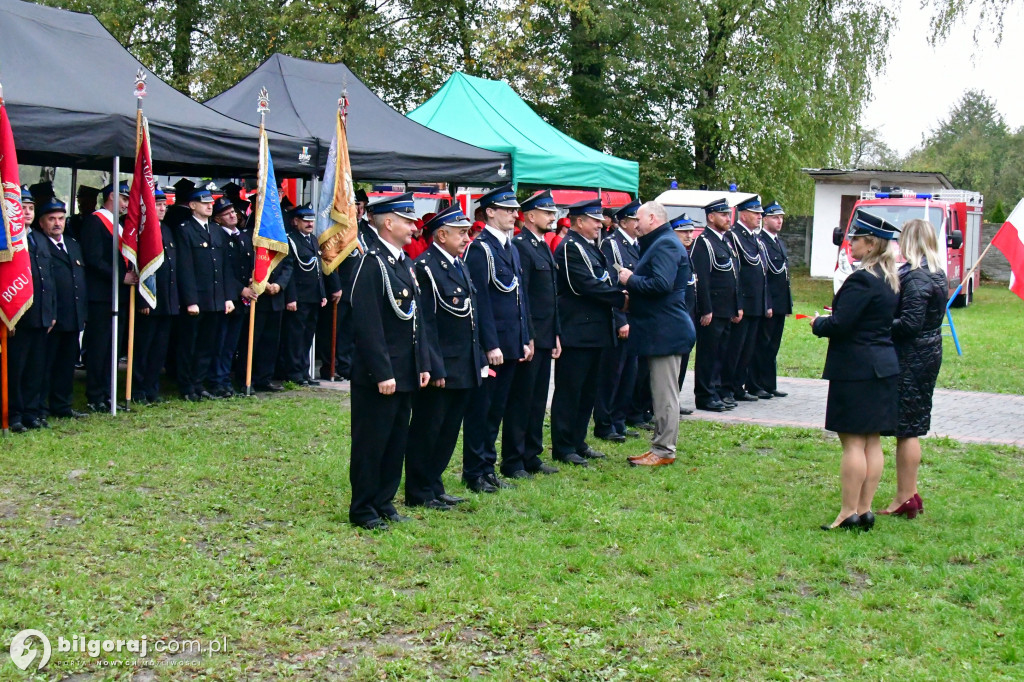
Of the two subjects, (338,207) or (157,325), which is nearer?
(338,207)

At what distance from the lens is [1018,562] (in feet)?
18.8

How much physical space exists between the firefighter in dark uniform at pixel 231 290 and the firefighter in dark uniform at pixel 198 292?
9 centimetres

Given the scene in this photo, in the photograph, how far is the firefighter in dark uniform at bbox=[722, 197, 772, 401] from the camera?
10.8 m

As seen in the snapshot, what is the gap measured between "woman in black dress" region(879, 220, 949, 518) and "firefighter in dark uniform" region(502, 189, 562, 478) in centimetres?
234

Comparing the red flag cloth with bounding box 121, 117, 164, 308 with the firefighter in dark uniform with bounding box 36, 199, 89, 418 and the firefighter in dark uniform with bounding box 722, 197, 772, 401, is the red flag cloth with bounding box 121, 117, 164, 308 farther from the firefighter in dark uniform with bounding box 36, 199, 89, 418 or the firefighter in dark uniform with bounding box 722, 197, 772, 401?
the firefighter in dark uniform with bounding box 722, 197, 772, 401

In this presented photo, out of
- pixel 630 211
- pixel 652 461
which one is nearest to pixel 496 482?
pixel 652 461

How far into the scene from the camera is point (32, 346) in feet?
27.8

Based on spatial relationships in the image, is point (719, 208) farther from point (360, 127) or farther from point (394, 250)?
point (394, 250)

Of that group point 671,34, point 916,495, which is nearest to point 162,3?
point 671,34

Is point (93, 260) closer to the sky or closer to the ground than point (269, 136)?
closer to the ground

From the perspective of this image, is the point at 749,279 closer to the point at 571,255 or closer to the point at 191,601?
the point at 571,255

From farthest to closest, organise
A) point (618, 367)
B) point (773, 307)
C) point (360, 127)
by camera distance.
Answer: point (360, 127)
point (773, 307)
point (618, 367)

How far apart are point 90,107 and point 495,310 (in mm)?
4132

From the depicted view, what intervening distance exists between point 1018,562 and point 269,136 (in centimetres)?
751
